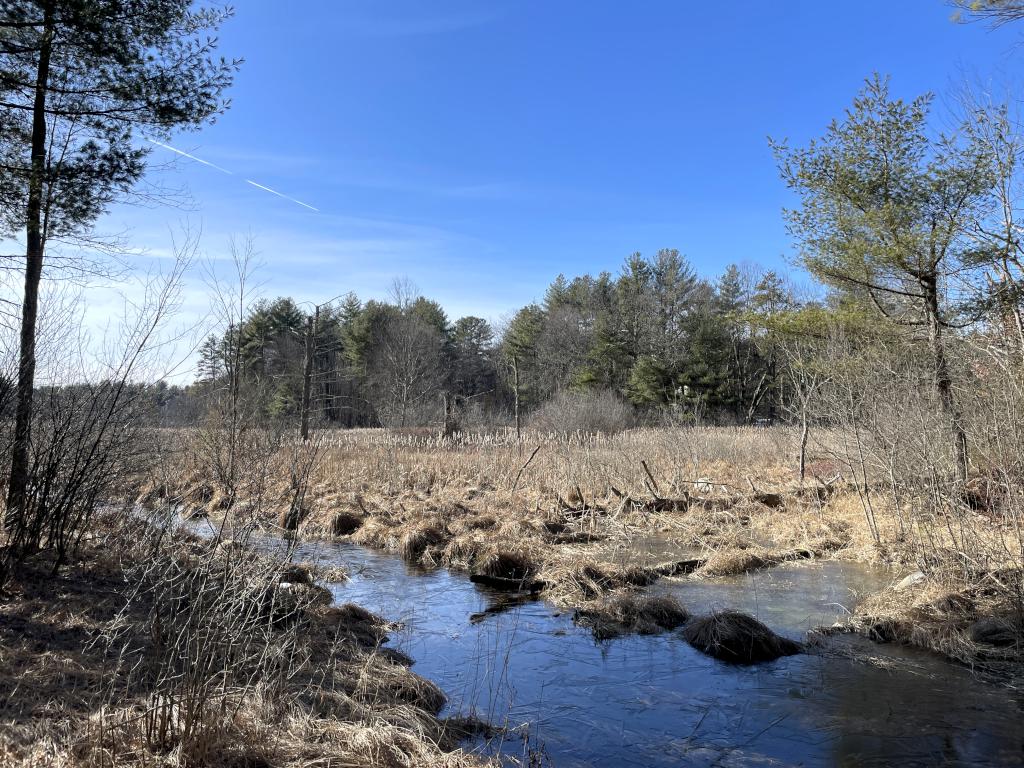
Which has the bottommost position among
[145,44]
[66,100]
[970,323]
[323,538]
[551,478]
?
[323,538]

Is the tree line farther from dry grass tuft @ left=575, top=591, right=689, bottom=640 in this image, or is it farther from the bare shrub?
dry grass tuft @ left=575, top=591, right=689, bottom=640

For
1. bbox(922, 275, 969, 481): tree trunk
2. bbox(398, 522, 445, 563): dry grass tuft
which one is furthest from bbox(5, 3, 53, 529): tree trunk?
bbox(922, 275, 969, 481): tree trunk

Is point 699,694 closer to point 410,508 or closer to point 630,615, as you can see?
point 630,615

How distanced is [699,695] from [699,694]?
0.09 feet

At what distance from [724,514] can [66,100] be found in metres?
12.4

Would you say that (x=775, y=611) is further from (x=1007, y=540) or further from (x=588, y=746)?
(x=588, y=746)

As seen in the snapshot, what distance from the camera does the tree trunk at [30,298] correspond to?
6805 millimetres

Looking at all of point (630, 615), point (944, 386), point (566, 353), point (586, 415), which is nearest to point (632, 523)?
point (630, 615)

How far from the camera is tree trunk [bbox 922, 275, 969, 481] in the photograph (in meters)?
8.30

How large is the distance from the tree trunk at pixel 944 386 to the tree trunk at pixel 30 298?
10.0 m

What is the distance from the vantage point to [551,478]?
54.8 feet

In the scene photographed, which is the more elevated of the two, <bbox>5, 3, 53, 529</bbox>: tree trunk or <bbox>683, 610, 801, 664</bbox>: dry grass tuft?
<bbox>5, 3, 53, 529</bbox>: tree trunk

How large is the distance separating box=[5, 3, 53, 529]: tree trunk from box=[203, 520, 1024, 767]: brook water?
412cm

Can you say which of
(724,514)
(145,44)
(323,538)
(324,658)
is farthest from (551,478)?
(145,44)
